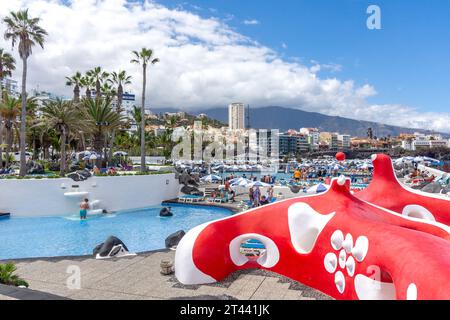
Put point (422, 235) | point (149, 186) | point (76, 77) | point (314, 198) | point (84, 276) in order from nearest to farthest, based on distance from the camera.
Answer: point (422, 235) → point (314, 198) → point (84, 276) → point (149, 186) → point (76, 77)

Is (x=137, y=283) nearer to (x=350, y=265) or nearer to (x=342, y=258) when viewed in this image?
(x=342, y=258)

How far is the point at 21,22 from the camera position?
2356 centimetres

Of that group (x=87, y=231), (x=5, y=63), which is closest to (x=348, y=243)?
(x=87, y=231)

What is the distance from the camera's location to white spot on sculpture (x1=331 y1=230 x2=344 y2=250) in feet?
23.5

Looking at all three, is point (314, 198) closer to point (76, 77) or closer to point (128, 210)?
point (128, 210)

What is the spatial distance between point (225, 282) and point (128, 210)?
620 inches

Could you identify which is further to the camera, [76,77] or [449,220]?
[76,77]

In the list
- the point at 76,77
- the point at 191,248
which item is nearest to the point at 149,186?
the point at 191,248

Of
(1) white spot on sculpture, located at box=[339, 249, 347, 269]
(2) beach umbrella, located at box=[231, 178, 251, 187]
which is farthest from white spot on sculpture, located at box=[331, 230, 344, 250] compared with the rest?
(2) beach umbrella, located at box=[231, 178, 251, 187]

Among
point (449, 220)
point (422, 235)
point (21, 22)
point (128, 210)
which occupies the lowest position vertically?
point (128, 210)

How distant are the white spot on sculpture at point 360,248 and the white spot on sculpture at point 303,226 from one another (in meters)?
1.72

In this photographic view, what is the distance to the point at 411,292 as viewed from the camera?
4.45 metres

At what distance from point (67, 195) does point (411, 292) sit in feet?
68.5

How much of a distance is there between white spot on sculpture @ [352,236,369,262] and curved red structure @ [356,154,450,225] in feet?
13.6
